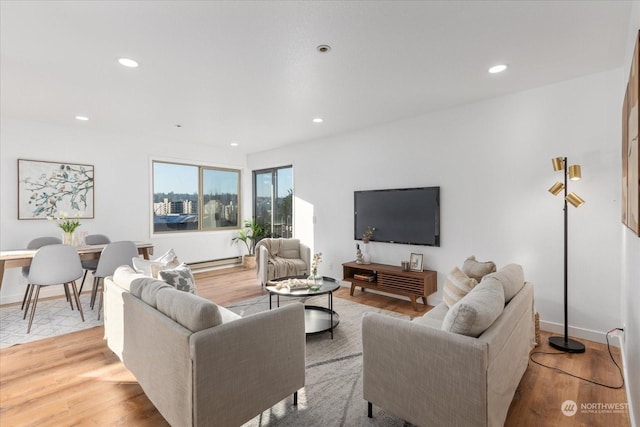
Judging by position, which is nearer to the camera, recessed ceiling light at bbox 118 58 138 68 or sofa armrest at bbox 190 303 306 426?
sofa armrest at bbox 190 303 306 426

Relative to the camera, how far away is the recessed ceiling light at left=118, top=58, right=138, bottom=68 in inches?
103

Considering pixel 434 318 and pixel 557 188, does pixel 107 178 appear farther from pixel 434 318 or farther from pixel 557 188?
pixel 557 188

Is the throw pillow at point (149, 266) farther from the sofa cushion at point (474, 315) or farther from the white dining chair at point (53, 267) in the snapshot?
the sofa cushion at point (474, 315)

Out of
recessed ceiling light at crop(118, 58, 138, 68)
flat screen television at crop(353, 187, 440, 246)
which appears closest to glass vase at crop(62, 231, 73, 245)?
recessed ceiling light at crop(118, 58, 138, 68)

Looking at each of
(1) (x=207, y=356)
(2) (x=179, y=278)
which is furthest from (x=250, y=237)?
(1) (x=207, y=356)

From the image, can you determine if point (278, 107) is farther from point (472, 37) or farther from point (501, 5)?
point (501, 5)

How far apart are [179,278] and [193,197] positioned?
4.04m

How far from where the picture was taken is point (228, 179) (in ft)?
22.3

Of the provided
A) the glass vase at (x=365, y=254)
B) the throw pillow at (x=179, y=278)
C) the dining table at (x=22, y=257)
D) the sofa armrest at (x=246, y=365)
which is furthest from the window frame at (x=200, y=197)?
the sofa armrest at (x=246, y=365)

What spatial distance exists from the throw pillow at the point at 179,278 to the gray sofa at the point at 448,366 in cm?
158

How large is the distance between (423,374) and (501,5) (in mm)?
2249

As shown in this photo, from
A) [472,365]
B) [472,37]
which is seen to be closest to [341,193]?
[472,37]

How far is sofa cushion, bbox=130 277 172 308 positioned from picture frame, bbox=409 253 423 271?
3.06 m

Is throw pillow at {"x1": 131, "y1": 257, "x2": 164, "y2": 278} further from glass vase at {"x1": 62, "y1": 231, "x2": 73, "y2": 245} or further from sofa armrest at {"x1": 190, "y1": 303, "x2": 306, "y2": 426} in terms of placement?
glass vase at {"x1": 62, "y1": 231, "x2": 73, "y2": 245}
